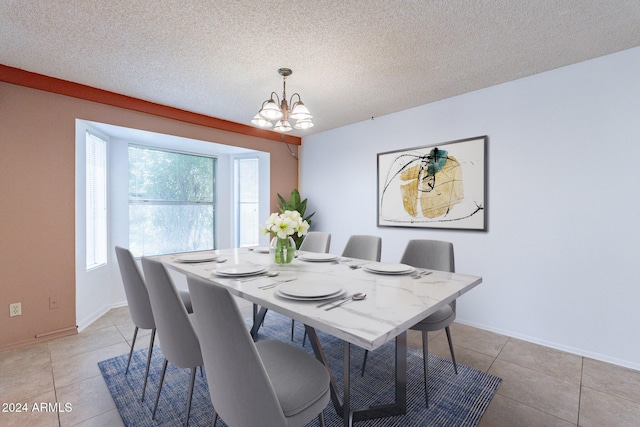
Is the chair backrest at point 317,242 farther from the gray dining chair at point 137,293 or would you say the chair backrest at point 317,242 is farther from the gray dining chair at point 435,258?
the gray dining chair at point 137,293

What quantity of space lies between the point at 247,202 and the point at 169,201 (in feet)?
3.67

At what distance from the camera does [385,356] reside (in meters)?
2.25

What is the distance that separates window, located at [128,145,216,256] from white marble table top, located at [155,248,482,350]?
2.10m

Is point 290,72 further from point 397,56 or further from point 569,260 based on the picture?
point 569,260

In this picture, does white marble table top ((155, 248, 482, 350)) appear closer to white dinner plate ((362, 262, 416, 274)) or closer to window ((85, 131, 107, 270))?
white dinner plate ((362, 262, 416, 274))

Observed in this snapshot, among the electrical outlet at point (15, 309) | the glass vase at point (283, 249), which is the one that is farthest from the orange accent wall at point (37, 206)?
the glass vase at point (283, 249)

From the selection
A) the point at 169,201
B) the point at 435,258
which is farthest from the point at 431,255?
the point at 169,201

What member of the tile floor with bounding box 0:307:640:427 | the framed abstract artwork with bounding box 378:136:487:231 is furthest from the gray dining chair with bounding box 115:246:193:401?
the framed abstract artwork with bounding box 378:136:487:231

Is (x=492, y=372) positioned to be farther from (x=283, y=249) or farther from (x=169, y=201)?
(x=169, y=201)

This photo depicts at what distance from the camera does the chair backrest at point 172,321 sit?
4.30ft

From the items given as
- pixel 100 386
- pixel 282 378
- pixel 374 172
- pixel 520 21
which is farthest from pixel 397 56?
pixel 100 386

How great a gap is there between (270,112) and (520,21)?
1707 millimetres

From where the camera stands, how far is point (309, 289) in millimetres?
1319

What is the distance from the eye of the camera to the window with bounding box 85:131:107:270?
305 centimetres
